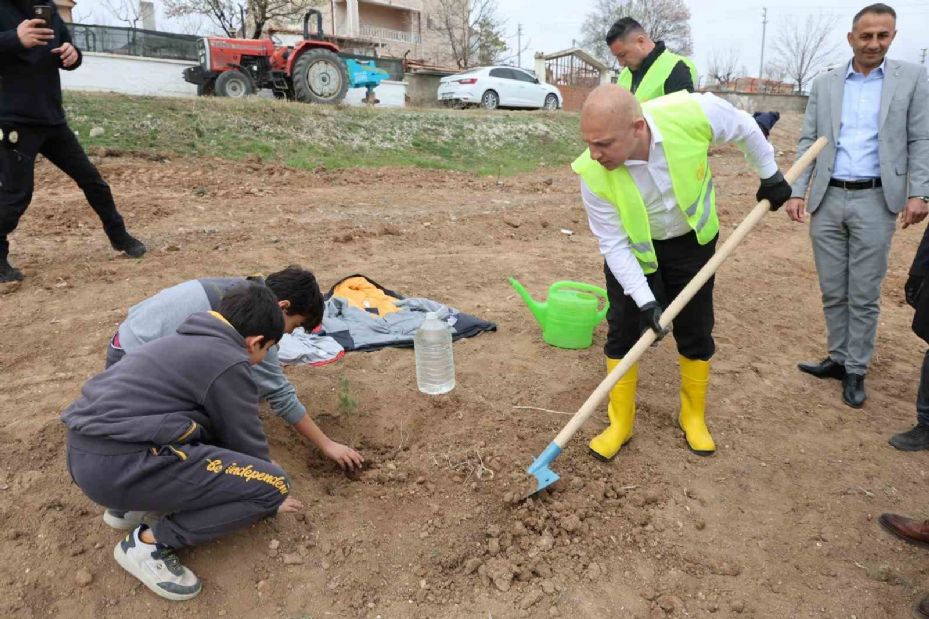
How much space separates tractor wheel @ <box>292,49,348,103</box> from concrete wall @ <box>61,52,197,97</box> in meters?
4.69

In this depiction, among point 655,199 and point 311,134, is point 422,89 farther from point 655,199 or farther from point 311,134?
point 655,199

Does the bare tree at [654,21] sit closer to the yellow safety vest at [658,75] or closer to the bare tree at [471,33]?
the bare tree at [471,33]

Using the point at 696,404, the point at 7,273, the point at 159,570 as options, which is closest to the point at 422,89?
the point at 7,273

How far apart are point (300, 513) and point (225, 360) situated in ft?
2.56

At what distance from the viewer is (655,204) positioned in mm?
2490

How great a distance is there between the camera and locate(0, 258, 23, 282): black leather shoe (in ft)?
14.9

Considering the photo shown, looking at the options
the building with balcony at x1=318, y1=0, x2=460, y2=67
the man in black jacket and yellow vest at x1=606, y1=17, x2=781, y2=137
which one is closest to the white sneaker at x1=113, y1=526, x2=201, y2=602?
the man in black jacket and yellow vest at x1=606, y1=17, x2=781, y2=137

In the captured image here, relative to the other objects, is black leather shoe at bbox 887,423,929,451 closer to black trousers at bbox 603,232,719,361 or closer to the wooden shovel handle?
black trousers at bbox 603,232,719,361

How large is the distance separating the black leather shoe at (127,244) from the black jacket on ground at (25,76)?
0.98m

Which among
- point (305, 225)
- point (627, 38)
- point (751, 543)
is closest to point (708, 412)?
point (751, 543)

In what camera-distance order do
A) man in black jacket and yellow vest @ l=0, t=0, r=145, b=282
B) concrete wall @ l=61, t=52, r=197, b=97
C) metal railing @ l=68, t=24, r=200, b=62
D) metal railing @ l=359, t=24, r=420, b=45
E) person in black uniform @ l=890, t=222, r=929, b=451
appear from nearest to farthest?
person in black uniform @ l=890, t=222, r=929, b=451
man in black jacket and yellow vest @ l=0, t=0, r=145, b=282
concrete wall @ l=61, t=52, r=197, b=97
metal railing @ l=68, t=24, r=200, b=62
metal railing @ l=359, t=24, r=420, b=45

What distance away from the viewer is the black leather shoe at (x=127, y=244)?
509 cm

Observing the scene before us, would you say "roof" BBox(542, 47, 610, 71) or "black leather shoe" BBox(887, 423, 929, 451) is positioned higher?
"roof" BBox(542, 47, 610, 71)

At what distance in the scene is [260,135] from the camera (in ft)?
34.2
